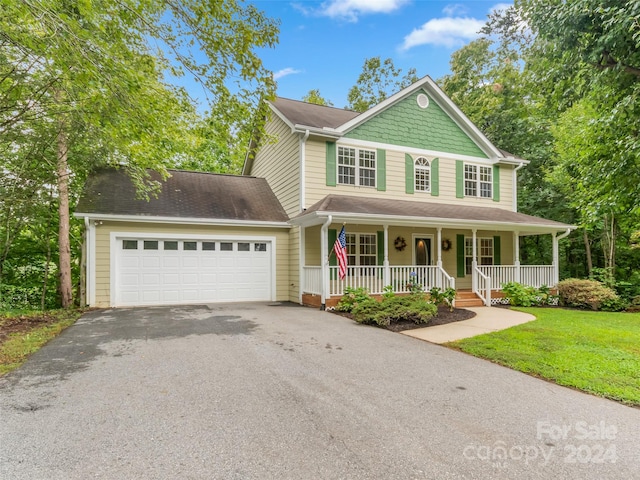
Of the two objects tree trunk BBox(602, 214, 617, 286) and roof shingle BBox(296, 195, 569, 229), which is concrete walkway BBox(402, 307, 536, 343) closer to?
roof shingle BBox(296, 195, 569, 229)

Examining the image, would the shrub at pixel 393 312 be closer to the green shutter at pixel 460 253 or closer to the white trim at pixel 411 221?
the white trim at pixel 411 221

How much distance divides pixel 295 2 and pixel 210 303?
8.31 metres

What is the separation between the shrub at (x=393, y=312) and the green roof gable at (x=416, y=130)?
615cm

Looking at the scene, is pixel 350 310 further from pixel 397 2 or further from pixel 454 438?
pixel 397 2

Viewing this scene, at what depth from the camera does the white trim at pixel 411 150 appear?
37.8 feet

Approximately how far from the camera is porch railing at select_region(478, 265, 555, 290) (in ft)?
37.7

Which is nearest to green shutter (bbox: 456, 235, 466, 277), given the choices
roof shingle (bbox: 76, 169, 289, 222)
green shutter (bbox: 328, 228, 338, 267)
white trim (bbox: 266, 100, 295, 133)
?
green shutter (bbox: 328, 228, 338, 267)

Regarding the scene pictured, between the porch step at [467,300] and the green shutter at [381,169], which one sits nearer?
the porch step at [467,300]

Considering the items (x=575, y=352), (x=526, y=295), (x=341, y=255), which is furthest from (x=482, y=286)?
(x=575, y=352)

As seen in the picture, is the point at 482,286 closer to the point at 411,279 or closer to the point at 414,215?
the point at 411,279

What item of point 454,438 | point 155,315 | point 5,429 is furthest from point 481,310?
point 5,429

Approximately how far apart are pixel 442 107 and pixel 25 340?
533 inches

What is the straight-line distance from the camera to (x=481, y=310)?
966 cm

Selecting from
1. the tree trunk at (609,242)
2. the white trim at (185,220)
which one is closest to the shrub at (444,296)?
the white trim at (185,220)
